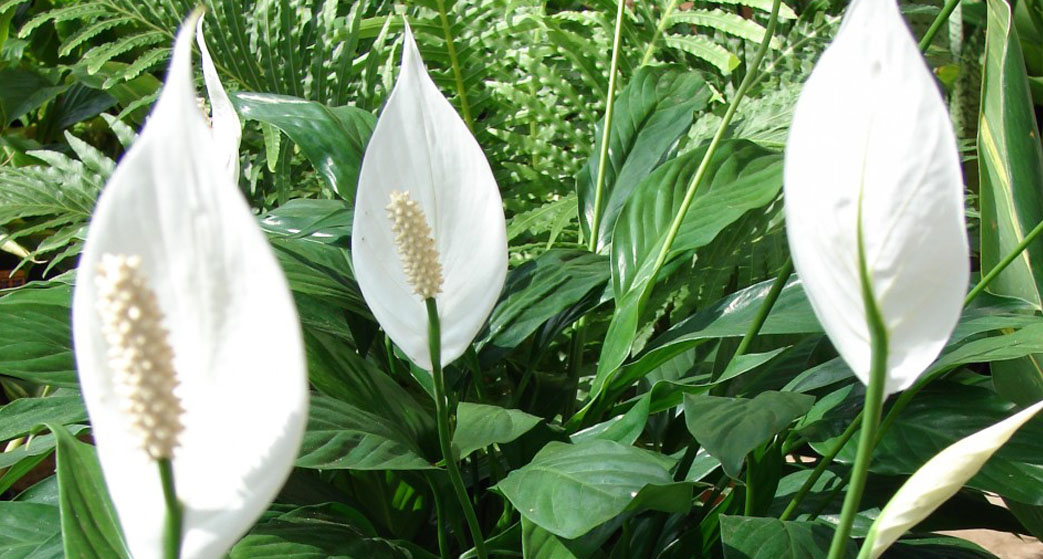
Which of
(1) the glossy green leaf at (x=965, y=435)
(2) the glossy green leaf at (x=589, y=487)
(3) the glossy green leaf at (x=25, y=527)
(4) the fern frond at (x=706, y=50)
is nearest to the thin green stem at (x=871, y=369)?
(2) the glossy green leaf at (x=589, y=487)

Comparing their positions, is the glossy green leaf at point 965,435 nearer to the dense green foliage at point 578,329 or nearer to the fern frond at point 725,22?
the dense green foliage at point 578,329

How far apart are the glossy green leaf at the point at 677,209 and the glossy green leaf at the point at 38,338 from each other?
321mm

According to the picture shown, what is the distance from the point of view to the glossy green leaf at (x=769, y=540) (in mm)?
425

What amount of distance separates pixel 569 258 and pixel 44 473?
2.61 ft

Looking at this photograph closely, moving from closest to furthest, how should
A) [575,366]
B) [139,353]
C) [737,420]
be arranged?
[139,353] < [737,420] < [575,366]

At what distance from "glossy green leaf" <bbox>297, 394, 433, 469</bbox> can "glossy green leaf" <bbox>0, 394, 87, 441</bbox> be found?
153 mm

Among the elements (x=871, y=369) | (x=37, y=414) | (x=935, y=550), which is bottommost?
(x=935, y=550)

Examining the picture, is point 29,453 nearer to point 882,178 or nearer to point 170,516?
point 170,516

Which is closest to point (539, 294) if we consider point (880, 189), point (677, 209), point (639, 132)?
point (677, 209)

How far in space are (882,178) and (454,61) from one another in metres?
0.91

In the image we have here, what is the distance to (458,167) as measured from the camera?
1.37ft

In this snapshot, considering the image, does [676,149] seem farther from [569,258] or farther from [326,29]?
[326,29]

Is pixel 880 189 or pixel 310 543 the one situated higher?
pixel 880 189

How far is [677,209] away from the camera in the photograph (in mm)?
690
